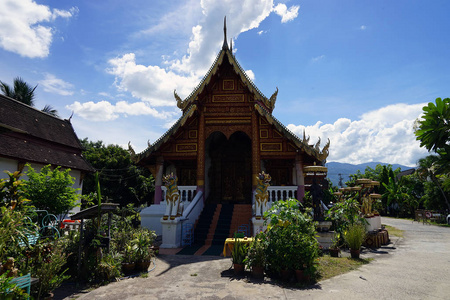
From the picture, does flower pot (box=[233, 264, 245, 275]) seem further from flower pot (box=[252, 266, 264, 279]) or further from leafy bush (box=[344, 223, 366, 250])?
leafy bush (box=[344, 223, 366, 250])

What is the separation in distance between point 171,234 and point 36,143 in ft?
46.7

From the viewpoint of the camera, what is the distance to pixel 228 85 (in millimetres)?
13766

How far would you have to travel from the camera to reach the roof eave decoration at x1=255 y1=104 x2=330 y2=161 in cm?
1192

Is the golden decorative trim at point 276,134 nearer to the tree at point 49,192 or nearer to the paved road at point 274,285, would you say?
the paved road at point 274,285

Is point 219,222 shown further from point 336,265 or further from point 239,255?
point 336,265

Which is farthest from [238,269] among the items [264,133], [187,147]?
[187,147]

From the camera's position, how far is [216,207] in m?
13.4

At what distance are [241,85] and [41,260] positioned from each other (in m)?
11.0

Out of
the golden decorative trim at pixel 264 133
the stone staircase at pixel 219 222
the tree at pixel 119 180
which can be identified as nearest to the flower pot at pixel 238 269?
the stone staircase at pixel 219 222

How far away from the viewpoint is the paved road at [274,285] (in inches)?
201

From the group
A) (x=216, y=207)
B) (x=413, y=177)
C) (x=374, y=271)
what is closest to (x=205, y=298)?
(x=374, y=271)

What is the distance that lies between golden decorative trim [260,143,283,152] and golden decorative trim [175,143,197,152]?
3.27 m

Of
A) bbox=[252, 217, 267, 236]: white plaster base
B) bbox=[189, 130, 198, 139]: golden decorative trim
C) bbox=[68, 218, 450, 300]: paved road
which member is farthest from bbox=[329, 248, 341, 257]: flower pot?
bbox=[189, 130, 198, 139]: golden decorative trim

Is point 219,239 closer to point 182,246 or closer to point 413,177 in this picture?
point 182,246
